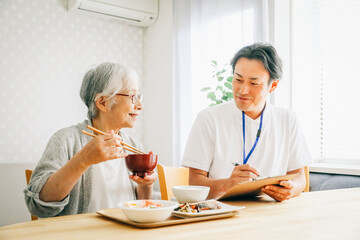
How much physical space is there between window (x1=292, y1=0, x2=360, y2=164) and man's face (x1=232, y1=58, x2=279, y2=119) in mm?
1287

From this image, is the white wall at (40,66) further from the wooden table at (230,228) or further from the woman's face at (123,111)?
the wooden table at (230,228)

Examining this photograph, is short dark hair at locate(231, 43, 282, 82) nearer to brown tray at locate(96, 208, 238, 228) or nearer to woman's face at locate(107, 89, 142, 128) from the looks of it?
woman's face at locate(107, 89, 142, 128)

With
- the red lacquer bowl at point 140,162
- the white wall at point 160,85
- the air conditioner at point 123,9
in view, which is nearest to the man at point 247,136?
the red lacquer bowl at point 140,162

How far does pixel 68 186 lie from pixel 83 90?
0.58 meters

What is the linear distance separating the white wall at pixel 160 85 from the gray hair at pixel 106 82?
2.61 metres

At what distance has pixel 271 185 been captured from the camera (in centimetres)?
152

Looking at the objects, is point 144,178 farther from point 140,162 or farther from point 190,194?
point 190,194

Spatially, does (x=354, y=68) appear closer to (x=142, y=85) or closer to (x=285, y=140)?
(x=285, y=140)

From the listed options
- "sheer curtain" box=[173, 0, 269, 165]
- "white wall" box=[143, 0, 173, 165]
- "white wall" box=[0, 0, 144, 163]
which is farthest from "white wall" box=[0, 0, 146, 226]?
"sheer curtain" box=[173, 0, 269, 165]

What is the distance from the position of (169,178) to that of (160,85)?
8.83 feet

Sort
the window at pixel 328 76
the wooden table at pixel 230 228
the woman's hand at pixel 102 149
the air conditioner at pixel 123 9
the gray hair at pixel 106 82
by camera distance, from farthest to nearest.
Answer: the air conditioner at pixel 123 9
the window at pixel 328 76
the gray hair at pixel 106 82
the woman's hand at pixel 102 149
the wooden table at pixel 230 228

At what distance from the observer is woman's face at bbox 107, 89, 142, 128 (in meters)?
1.73

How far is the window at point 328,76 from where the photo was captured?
2.95 metres

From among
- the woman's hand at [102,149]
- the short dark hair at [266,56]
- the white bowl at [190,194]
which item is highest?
the short dark hair at [266,56]
